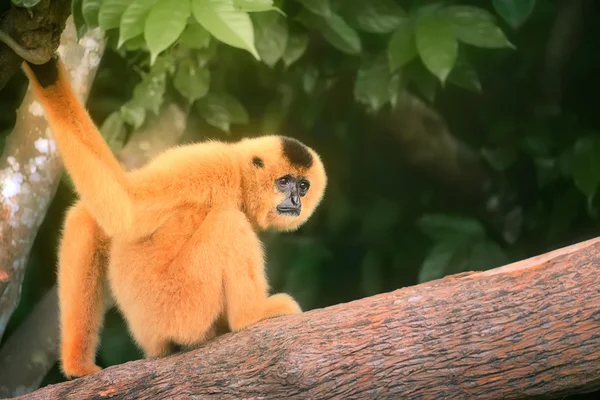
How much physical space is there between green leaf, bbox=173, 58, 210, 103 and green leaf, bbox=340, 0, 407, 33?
989 mm

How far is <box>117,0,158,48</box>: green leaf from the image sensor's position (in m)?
2.97

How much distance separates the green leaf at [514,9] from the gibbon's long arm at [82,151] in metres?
2.38

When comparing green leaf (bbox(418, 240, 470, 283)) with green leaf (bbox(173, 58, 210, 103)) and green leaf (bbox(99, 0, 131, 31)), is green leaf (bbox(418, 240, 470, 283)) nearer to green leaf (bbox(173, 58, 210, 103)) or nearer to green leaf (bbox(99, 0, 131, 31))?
green leaf (bbox(173, 58, 210, 103))

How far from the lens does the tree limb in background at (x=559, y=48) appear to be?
17.5ft

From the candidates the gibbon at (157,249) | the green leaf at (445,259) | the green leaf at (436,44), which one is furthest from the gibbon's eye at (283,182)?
the green leaf at (445,259)

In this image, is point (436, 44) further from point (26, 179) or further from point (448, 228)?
point (26, 179)

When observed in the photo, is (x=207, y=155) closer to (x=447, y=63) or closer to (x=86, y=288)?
(x=86, y=288)

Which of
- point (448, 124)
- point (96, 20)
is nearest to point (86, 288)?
point (96, 20)

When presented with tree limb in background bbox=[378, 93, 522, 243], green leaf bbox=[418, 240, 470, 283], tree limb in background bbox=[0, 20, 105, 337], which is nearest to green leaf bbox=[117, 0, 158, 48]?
tree limb in background bbox=[0, 20, 105, 337]

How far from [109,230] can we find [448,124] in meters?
3.43

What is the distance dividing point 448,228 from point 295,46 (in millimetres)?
1619

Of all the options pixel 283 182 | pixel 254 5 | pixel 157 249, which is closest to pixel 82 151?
pixel 157 249

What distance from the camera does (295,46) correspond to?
15.7 ft

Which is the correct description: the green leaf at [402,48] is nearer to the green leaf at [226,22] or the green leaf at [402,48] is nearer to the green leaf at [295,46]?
the green leaf at [295,46]
